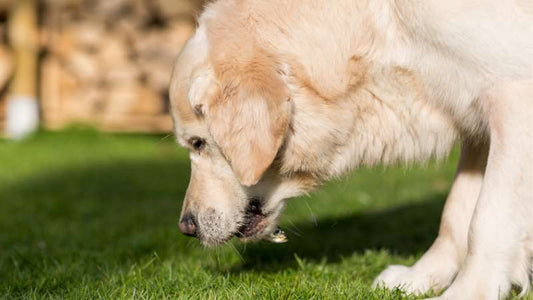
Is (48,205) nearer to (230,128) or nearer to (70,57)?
(230,128)

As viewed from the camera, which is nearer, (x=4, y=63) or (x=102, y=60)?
(x=4, y=63)

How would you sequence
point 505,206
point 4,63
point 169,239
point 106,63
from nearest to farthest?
point 505,206 < point 169,239 < point 4,63 < point 106,63

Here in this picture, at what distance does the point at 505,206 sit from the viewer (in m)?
Result: 2.33

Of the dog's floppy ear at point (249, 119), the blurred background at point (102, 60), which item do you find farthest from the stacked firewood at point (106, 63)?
the dog's floppy ear at point (249, 119)

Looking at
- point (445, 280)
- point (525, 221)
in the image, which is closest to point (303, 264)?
point (445, 280)

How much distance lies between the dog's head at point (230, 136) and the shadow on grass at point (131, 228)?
347 millimetres

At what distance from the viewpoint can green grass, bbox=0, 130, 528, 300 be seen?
8.93 ft

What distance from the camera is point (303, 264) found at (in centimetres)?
314

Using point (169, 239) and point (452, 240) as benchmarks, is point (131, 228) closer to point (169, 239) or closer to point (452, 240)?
point (169, 239)

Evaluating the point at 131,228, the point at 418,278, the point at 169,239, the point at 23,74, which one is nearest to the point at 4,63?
the point at 23,74

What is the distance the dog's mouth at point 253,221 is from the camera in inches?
116

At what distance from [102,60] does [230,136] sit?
349 inches

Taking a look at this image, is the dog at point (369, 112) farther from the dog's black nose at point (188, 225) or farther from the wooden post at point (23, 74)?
the wooden post at point (23, 74)

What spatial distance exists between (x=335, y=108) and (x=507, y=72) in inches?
26.4
